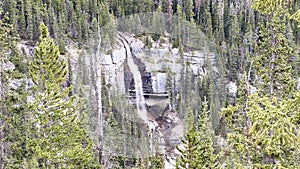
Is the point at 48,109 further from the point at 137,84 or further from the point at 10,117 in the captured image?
the point at 137,84

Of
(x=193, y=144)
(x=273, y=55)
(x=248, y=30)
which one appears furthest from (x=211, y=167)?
(x=248, y=30)

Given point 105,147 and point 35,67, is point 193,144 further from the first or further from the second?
point 105,147

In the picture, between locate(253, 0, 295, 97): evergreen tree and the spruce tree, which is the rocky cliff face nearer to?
the spruce tree

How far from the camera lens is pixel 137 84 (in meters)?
49.8

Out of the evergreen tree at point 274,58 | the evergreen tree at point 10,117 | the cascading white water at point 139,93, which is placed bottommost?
the cascading white water at point 139,93

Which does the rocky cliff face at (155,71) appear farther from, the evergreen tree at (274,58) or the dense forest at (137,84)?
the evergreen tree at (274,58)

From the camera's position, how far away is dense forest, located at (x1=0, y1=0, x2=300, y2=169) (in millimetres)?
15625

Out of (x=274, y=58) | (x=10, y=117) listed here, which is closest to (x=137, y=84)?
(x=10, y=117)

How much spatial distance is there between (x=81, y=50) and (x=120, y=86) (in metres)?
15.9

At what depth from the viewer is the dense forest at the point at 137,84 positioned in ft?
51.3

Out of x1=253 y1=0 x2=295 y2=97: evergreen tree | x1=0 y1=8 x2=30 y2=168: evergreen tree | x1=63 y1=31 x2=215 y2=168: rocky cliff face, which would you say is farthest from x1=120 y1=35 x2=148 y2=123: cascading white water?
x1=253 y1=0 x2=295 y2=97: evergreen tree

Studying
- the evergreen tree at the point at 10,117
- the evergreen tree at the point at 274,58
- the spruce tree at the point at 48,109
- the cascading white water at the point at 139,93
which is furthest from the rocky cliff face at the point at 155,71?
the evergreen tree at the point at 274,58

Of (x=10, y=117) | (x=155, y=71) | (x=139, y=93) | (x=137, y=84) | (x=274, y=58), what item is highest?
(x=274, y=58)

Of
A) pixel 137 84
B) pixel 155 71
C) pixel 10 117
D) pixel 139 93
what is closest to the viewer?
pixel 10 117
